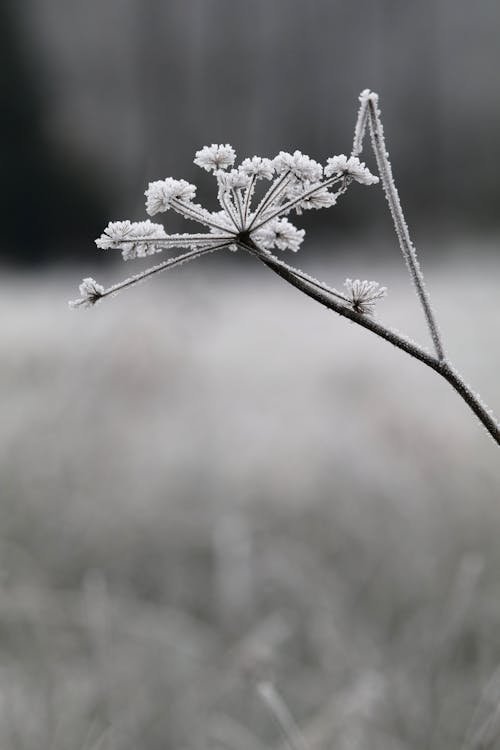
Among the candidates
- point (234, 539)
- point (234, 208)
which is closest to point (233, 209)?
point (234, 208)

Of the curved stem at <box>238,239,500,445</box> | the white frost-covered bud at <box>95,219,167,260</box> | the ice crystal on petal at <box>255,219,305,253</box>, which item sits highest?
the ice crystal on petal at <box>255,219,305,253</box>

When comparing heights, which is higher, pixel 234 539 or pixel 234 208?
pixel 234 539

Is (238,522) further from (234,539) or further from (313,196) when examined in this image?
(313,196)

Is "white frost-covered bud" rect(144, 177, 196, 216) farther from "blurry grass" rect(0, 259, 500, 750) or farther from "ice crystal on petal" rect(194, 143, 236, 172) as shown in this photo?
"blurry grass" rect(0, 259, 500, 750)

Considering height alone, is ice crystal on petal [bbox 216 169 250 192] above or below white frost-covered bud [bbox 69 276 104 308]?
above

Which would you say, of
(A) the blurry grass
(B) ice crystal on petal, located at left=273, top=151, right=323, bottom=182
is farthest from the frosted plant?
(A) the blurry grass

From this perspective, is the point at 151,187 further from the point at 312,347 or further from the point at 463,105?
the point at 463,105

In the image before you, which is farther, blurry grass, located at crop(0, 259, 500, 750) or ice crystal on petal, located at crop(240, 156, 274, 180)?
blurry grass, located at crop(0, 259, 500, 750)
